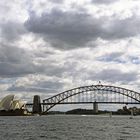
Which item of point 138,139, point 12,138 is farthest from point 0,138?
point 138,139

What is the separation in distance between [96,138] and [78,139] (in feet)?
10.1

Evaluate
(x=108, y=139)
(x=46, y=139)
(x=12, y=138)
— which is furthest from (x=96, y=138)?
(x=12, y=138)

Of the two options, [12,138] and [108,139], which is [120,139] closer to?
[108,139]

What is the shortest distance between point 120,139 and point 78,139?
17.4ft

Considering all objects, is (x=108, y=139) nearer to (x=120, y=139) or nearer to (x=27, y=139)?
(x=120, y=139)

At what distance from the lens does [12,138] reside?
5866 centimetres

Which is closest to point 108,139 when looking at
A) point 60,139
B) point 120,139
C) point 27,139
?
point 120,139

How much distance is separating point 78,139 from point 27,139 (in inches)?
251

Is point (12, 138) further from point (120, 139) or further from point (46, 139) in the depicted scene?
point (120, 139)

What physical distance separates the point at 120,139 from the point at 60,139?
7588 mm

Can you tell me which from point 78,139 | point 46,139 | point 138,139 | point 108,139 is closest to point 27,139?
point 46,139

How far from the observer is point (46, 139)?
5753 centimetres

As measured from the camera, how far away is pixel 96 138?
60438 mm

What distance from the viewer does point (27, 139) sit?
57438mm
